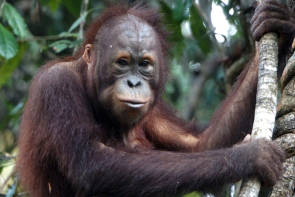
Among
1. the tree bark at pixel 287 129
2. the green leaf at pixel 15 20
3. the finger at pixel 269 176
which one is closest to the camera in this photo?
the tree bark at pixel 287 129

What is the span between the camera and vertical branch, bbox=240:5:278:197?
362 centimetres

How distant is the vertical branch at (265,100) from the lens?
3.62 m

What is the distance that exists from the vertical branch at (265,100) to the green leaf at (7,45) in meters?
2.13

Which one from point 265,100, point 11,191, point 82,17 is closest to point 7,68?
point 82,17

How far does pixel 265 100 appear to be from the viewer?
3777 mm

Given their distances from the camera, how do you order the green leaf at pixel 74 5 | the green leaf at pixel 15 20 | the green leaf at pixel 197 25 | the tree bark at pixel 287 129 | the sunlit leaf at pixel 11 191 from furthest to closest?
1. the green leaf at pixel 74 5
2. the green leaf at pixel 197 25
3. the green leaf at pixel 15 20
4. the sunlit leaf at pixel 11 191
5. the tree bark at pixel 287 129

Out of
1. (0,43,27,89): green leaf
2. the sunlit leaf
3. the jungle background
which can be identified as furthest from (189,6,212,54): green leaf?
the sunlit leaf

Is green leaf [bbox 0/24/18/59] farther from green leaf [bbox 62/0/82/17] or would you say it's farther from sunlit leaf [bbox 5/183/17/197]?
sunlit leaf [bbox 5/183/17/197]

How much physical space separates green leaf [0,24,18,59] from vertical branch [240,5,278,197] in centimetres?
213

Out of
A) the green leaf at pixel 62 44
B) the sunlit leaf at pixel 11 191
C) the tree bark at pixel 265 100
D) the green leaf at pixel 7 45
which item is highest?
the tree bark at pixel 265 100

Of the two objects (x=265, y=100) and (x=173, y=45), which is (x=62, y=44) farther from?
(x=265, y=100)

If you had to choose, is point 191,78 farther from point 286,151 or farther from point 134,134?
point 286,151

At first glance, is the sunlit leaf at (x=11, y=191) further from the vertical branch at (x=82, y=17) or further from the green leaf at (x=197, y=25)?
the green leaf at (x=197, y=25)

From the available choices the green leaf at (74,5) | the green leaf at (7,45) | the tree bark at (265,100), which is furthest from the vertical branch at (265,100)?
the green leaf at (74,5)
